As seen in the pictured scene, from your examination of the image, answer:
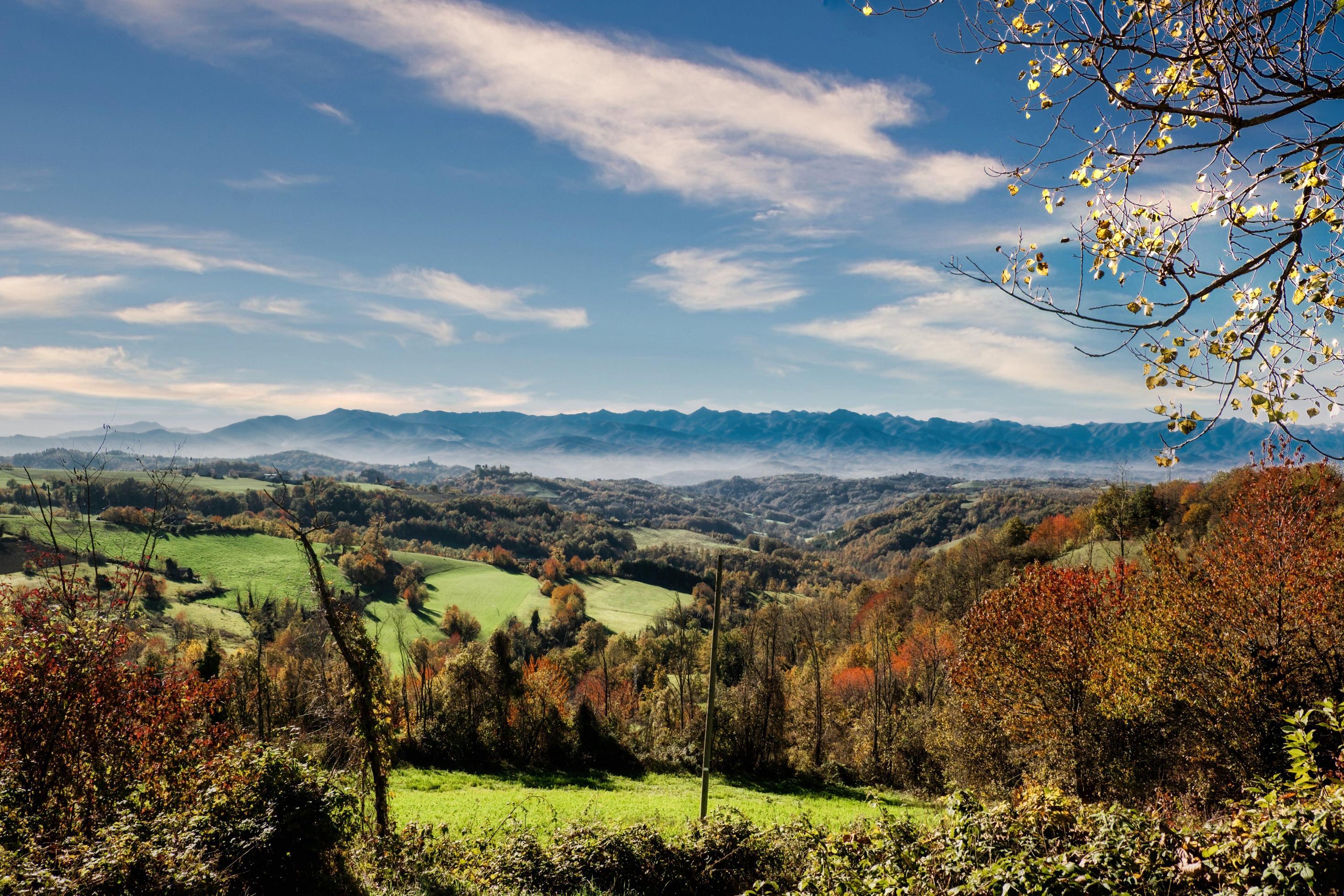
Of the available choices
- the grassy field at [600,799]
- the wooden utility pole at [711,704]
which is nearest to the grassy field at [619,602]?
the grassy field at [600,799]

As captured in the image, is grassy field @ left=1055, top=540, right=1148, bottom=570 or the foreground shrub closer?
the foreground shrub

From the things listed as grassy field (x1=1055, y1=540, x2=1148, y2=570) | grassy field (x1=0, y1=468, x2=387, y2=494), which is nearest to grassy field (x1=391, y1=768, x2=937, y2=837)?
grassy field (x1=1055, y1=540, x2=1148, y2=570)

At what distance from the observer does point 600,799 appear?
31109mm

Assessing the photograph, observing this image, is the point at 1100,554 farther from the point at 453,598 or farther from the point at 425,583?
the point at 425,583

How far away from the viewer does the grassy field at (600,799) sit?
25125 millimetres

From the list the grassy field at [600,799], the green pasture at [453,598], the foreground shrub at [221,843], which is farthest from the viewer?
the green pasture at [453,598]

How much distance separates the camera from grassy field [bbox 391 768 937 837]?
2512 centimetres

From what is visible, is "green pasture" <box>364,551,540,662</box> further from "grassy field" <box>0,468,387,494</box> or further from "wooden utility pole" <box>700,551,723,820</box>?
A: "wooden utility pole" <box>700,551,723,820</box>

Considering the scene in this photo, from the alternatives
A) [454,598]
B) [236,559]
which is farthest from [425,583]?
[236,559]

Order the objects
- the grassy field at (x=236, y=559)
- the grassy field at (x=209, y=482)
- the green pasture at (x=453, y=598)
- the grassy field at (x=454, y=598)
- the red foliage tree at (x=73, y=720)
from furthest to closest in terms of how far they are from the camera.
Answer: the grassy field at (x=209, y=482)
the grassy field at (x=236, y=559)
the grassy field at (x=454, y=598)
the green pasture at (x=453, y=598)
the red foliage tree at (x=73, y=720)

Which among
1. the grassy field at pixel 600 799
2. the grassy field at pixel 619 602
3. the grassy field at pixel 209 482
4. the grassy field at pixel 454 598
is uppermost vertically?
the grassy field at pixel 209 482

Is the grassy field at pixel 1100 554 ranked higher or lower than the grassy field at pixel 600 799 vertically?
higher

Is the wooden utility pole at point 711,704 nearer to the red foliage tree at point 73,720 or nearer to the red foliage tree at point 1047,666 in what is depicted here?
the red foliage tree at point 1047,666

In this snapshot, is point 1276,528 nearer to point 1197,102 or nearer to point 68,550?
point 1197,102
